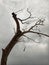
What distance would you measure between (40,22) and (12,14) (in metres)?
2.86

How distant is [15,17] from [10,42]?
209 centimetres

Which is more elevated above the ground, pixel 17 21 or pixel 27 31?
pixel 17 21

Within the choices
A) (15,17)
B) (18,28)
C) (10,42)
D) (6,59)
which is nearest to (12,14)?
(15,17)

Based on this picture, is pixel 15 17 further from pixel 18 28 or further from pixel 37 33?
pixel 37 33

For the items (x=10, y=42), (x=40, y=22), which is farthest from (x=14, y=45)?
(x=40, y=22)

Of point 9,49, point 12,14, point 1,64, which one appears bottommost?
point 1,64

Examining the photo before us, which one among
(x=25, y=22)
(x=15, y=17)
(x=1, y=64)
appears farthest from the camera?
(x=25, y=22)

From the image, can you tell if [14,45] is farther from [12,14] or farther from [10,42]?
[12,14]

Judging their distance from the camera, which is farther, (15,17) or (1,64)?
(15,17)

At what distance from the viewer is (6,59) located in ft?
44.9

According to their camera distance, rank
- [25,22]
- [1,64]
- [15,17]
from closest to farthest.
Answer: [1,64], [15,17], [25,22]

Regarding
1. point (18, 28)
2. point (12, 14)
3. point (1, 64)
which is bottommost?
point (1, 64)

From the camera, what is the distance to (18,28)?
47.5 ft

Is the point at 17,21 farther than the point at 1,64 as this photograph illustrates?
Yes
